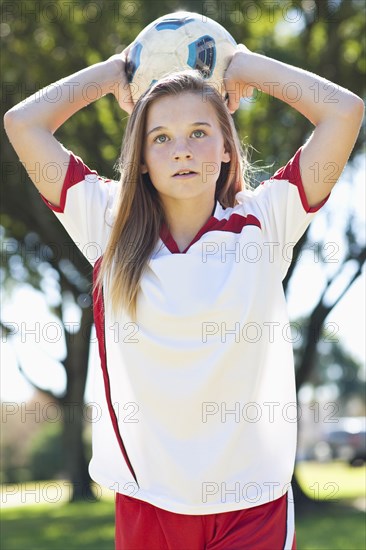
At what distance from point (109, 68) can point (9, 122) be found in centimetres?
46

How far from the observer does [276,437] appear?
278cm

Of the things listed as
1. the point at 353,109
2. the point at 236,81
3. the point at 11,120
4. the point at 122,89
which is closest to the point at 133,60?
the point at 122,89

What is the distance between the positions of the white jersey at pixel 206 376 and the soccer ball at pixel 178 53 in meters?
0.65

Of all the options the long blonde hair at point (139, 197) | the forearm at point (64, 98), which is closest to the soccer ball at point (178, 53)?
the forearm at point (64, 98)

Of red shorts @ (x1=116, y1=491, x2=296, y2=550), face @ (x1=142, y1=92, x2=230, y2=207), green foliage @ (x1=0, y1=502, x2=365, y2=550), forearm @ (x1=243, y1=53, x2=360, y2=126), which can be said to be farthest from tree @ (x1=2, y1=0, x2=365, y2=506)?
red shorts @ (x1=116, y1=491, x2=296, y2=550)

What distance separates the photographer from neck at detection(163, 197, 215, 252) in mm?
3035

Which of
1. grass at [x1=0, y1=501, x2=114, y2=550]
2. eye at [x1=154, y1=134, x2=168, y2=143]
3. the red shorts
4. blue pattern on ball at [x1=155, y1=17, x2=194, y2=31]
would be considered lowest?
grass at [x1=0, y1=501, x2=114, y2=550]

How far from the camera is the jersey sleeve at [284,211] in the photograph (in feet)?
9.69

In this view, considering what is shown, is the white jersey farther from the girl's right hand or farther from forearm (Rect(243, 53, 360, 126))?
the girl's right hand

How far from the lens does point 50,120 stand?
10.4 ft

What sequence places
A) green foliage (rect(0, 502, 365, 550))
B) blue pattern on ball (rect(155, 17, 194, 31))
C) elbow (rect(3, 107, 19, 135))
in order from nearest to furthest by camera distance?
1. elbow (rect(3, 107, 19, 135))
2. blue pattern on ball (rect(155, 17, 194, 31))
3. green foliage (rect(0, 502, 365, 550))

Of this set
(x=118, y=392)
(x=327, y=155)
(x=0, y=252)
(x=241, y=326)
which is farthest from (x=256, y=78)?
(x=0, y=252)

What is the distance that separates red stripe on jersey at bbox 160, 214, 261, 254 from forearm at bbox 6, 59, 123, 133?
2.01ft

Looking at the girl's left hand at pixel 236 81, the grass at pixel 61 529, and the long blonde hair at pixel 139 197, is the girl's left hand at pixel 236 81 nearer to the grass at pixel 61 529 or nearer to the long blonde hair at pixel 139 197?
the long blonde hair at pixel 139 197
